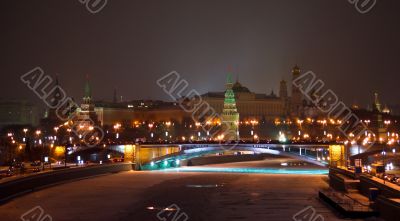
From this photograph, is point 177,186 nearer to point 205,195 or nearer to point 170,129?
point 205,195

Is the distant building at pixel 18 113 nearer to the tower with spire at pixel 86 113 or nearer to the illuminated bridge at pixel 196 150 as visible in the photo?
the tower with spire at pixel 86 113

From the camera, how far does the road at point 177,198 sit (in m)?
39.8

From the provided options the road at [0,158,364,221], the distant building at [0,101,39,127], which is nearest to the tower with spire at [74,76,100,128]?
the distant building at [0,101,39,127]

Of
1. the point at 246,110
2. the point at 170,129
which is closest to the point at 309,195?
the point at 170,129

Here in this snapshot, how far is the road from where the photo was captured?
131 feet

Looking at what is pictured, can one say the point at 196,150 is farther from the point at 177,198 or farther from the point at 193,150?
the point at 177,198

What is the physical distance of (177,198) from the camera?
164ft

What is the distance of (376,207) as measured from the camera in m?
34.6

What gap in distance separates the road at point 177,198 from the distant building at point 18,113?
100312 mm

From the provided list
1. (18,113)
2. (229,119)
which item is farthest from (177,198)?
(18,113)

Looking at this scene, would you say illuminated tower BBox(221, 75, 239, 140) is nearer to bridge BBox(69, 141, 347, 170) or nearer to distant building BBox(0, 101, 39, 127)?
distant building BBox(0, 101, 39, 127)

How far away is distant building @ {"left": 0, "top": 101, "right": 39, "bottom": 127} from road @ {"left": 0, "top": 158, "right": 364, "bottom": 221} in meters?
100

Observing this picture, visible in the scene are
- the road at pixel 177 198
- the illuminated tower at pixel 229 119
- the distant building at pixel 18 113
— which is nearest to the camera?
the road at pixel 177 198

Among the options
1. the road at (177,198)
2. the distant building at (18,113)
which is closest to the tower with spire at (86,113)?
the distant building at (18,113)
